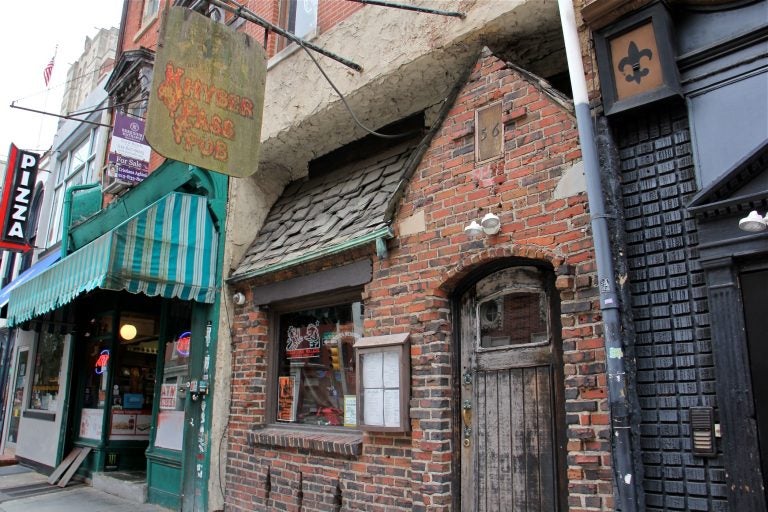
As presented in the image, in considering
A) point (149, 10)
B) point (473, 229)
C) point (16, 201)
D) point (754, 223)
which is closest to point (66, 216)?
point (16, 201)

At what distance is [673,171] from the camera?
3.90 metres

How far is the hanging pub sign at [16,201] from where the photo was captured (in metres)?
12.7

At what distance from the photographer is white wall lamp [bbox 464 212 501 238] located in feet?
15.0

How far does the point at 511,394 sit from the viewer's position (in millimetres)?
4582

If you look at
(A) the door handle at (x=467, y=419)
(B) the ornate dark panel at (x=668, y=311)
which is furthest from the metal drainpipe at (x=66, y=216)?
(B) the ornate dark panel at (x=668, y=311)

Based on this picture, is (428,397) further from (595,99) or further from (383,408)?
(595,99)

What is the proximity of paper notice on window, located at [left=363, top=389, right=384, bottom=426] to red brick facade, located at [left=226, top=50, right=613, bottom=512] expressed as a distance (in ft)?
0.59

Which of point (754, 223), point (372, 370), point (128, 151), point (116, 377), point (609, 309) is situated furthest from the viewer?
point (128, 151)

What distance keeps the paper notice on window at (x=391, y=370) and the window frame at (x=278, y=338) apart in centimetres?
101

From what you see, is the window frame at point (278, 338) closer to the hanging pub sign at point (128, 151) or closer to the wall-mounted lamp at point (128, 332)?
the wall-mounted lamp at point (128, 332)

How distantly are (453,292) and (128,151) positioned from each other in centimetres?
731

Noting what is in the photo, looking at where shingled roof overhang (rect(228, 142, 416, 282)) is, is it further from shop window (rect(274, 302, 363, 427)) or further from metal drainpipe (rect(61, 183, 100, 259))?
metal drainpipe (rect(61, 183, 100, 259))

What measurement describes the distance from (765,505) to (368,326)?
3.30m

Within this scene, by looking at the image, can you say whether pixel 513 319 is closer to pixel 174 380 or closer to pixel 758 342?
pixel 758 342
